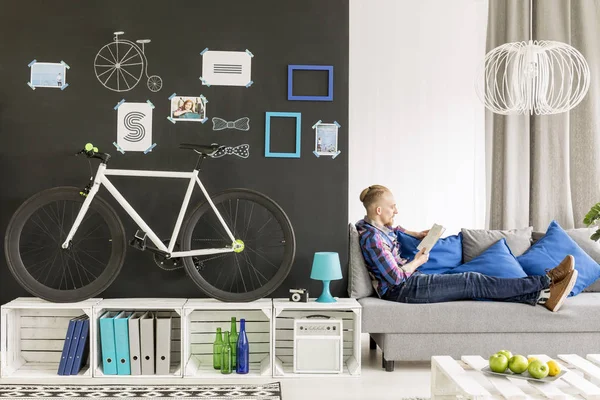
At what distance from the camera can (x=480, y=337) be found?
361cm

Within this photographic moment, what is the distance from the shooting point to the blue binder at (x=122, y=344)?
3.41m

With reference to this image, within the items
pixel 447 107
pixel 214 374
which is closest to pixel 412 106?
pixel 447 107

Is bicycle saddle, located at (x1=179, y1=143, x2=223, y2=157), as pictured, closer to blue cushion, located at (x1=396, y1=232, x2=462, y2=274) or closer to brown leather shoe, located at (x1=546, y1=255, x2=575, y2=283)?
blue cushion, located at (x1=396, y1=232, x2=462, y2=274)

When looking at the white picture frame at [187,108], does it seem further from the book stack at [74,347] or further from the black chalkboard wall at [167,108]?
the book stack at [74,347]

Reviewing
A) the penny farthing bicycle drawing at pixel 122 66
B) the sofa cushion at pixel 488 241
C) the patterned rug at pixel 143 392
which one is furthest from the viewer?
the sofa cushion at pixel 488 241

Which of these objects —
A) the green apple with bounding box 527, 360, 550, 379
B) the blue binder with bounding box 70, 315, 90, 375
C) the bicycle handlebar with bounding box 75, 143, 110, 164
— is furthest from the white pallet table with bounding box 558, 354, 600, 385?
the bicycle handlebar with bounding box 75, 143, 110, 164

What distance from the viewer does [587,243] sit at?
4.32 metres

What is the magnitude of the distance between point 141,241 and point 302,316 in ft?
3.37

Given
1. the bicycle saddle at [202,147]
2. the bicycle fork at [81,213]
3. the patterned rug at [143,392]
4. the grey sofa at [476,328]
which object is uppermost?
the bicycle saddle at [202,147]

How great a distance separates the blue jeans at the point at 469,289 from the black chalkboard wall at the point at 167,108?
1.57 feet

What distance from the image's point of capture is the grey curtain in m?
4.99

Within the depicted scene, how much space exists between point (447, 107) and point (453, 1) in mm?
854

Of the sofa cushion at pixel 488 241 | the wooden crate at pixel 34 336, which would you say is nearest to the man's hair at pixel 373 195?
the sofa cushion at pixel 488 241

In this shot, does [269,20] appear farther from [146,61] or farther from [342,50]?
[146,61]
